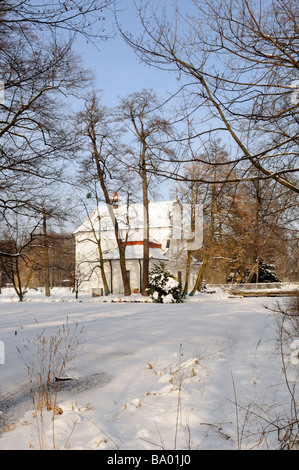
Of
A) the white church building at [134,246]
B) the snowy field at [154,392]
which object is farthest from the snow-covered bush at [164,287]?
the snowy field at [154,392]

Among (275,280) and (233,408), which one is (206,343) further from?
(275,280)

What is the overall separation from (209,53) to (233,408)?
13.1ft

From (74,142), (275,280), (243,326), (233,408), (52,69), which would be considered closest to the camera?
(233,408)

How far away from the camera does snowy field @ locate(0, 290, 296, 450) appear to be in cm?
325

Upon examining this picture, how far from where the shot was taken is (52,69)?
20.2 feet

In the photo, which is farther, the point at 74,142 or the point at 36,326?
the point at 36,326

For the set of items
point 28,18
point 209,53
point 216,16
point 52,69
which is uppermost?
point 52,69

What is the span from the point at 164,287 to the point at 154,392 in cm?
1329

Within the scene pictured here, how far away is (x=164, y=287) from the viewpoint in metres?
17.7

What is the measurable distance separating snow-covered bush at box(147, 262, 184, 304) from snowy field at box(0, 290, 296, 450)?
9.58 meters

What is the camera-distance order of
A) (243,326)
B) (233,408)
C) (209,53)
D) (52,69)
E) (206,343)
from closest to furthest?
(233,408)
(209,53)
(52,69)
(206,343)
(243,326)

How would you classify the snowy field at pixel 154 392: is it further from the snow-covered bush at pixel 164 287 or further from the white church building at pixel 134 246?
the white church building at pixel 134 246

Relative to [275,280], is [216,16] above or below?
above
